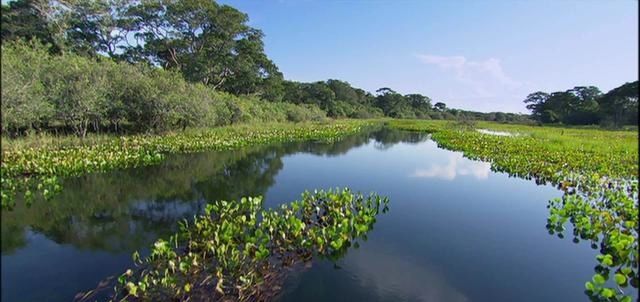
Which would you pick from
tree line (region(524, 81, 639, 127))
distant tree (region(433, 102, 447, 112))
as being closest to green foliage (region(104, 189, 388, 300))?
tree line (region(524, 81, 639, 127))

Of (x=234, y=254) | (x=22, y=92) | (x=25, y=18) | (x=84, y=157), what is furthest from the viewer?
(x=25, y=18)

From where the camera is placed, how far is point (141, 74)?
64.3ft

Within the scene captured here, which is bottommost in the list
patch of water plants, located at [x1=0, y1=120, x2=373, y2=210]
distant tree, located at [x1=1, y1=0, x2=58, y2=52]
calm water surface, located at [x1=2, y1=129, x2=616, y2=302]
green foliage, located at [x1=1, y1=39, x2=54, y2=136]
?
calm water surface, located at [x1=2, y1=129, x2=616, y2=302]

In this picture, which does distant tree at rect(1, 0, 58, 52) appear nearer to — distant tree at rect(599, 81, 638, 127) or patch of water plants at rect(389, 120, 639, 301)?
patch of water plants at rect(389, 120, 639, 301)

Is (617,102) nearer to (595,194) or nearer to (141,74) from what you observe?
(595,194)

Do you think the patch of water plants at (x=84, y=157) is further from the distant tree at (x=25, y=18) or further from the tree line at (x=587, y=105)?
the tree line at (x=587, y=105)

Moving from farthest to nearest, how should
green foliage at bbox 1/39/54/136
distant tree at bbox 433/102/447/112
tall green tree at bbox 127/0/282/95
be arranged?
distant tree at bbox 433/102/447/112 → tall green tree at bbox 127/0/282/95 → green foliage at bbox 1/39/54/136

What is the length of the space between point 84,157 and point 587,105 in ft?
226

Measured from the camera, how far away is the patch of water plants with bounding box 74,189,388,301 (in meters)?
4.38

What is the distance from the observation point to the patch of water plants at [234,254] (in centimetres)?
438

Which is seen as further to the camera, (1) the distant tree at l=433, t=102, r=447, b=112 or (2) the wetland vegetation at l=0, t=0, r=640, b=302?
(1) the distant tree at l=433, t=102, r=447, b=112

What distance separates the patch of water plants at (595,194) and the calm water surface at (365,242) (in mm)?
369

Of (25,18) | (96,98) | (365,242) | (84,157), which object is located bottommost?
(365,242)

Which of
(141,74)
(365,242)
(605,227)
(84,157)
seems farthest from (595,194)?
(141,74)
